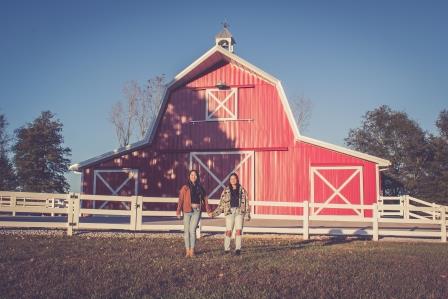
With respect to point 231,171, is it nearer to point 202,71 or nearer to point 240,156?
point 240,156

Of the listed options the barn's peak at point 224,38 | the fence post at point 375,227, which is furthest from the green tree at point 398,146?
the fence post at point 375,227

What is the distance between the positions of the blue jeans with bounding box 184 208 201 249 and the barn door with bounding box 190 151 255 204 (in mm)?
10734

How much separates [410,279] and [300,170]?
13.1 meters

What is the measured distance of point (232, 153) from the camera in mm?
19906

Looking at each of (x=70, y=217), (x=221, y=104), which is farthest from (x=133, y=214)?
(x=221, y=104)

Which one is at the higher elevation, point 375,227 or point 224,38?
point 224,38

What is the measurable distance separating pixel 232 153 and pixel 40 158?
95.5 ft

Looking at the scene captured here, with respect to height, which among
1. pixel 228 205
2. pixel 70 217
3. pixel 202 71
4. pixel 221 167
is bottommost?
pixel 70 217

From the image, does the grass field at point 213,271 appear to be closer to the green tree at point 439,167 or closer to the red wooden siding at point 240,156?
the red wooden siding at point 240,156

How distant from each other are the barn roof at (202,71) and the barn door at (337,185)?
0.83 m

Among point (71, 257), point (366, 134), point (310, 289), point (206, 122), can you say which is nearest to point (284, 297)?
point (310, 289)

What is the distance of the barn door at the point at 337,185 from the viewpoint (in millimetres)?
18750

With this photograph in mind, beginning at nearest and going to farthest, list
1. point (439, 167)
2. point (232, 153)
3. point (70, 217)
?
1. point (70, 217)
2. point (232, 153)
3. point (439, 167)

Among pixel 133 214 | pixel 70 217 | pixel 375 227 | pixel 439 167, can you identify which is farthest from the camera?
pixel 439 167
